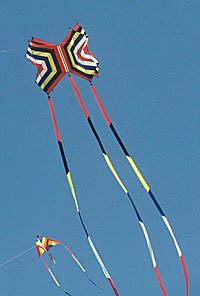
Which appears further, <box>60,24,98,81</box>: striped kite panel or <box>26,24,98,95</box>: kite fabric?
<box>60,24,98,81</box>: striped kite panel

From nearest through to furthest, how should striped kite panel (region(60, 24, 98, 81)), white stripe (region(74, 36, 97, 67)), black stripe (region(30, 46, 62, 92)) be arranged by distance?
1. black stripe (region(30, 46, 62, 92))
2. striped kite panel (region(60, 24, 98, 81))
3. white stripe (region(74, 36, 97, 67))

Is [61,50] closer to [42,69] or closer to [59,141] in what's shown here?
[42,69]

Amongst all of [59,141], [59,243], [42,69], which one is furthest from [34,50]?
[59,243]

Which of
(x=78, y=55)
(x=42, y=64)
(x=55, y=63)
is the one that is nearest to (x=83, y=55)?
(x=78, y=55)

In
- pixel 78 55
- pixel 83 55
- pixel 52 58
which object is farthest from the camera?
pixel 83 55

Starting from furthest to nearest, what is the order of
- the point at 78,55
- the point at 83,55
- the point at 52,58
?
1. the point at 83,55
2. the point at 78,55
3. the point at 52,58

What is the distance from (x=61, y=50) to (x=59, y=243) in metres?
9.95

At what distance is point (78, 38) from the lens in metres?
11.3

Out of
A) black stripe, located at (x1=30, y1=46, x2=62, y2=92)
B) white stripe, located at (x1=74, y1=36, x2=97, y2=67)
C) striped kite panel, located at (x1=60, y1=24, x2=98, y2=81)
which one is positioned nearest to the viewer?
black stripe, located at (x1=30, y1=46, x2=62, y2=92)

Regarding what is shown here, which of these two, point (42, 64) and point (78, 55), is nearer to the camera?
point (42, 64)

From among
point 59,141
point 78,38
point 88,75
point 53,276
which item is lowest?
point 53,276

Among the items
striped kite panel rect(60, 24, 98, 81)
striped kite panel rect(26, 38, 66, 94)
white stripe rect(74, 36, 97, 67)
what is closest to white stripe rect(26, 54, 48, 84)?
striped kite panel rect(26, 38, 66, 94)

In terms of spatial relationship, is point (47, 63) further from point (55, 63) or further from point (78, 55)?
point (78, 55)

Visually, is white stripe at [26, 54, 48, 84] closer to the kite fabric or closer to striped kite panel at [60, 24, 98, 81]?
the kite fabric
